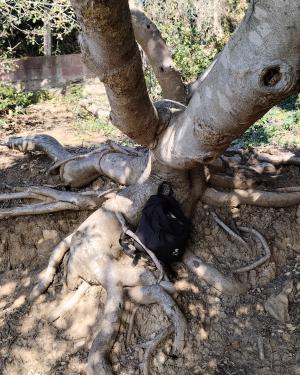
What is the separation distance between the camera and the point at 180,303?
3680 millimetres

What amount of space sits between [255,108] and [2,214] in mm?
2972

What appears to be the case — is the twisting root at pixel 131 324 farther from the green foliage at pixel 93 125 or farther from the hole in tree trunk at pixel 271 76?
the green foliage at pixel 93 125

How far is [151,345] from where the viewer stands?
11.2ft

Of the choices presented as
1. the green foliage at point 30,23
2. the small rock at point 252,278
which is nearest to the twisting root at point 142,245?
the small rock at point 252,278

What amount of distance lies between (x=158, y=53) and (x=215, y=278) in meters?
1.98

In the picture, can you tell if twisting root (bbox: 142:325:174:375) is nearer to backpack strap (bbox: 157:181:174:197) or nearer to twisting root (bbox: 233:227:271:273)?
twisting root (bbox: 233:227:271:273)

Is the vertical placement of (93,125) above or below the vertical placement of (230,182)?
below

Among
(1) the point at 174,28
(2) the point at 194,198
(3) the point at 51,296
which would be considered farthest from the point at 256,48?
(1) the point at 174,28

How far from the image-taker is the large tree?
212 cm

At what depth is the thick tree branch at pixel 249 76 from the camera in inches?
82.5

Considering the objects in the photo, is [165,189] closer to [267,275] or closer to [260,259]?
[260,259]

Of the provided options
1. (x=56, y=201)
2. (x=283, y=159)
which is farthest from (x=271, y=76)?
(x=283, y=159)

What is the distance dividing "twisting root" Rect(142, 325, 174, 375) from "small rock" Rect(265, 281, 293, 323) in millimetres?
836

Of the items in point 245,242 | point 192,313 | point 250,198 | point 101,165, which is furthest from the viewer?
point 101,165
